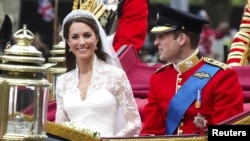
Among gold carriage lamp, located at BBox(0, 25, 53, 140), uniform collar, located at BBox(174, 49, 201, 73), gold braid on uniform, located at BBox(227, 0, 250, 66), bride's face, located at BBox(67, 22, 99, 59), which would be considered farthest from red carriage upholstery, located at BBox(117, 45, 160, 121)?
gold carriage lamp, located at BBox(0, 25, 53, 140)

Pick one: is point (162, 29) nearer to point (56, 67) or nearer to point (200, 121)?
point (200, 121)

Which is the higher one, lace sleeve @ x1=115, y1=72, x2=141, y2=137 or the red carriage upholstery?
the red carriage upholstery

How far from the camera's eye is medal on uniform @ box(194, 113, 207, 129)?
770 centimetres

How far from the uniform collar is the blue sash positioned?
78 millimetres

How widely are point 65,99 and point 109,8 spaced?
84.0 inches

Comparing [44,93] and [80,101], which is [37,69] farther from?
[80,101]

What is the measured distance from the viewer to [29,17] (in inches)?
1155

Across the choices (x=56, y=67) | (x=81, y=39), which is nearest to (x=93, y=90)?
(x=81, y=39)

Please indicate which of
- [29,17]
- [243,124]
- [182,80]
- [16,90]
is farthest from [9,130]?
[29,17]

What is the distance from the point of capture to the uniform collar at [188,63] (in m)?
7.88

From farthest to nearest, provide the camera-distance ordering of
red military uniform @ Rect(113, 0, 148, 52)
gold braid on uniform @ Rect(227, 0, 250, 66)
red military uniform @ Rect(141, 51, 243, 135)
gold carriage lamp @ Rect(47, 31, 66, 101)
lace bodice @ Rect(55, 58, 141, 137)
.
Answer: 1. red military uniform @ Rect(113, 0, 148, 52)
2. gold braid on uniform @ Rect(227, 0, 250, 66)
3. gold carriage lamp @ Rect(47, 31, 66, 101)
4. lace bodice @ Rect(55, 58, 141, 137)
5. red military uniform @ Rect(141, 51, 243, 135)

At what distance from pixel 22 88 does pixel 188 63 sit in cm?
180

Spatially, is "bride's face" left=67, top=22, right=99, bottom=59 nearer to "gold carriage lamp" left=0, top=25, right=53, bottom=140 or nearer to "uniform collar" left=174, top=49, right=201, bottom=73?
"uniform collar" left=174, top=49, right=201, bottom=73

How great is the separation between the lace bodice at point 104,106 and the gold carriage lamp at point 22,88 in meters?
1.75
